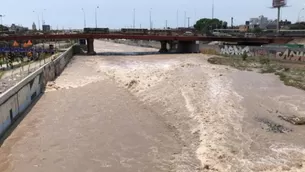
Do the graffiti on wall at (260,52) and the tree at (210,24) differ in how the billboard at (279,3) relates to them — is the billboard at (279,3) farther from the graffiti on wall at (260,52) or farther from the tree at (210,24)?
the graffiti on wall at (260,52)

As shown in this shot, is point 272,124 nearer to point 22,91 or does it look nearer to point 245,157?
point 245,157

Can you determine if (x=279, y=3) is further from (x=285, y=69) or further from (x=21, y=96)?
(x=21, y=96)

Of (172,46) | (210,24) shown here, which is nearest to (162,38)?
(172,46)

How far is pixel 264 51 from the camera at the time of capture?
232 feet

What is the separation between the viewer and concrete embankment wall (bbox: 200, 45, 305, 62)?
6206 cm

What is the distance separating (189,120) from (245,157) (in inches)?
262

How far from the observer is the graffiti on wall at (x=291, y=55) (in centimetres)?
6116

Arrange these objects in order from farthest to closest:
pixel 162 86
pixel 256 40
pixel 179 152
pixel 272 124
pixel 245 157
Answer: pixel 256 40 → pixel 162 86 → pixel 272 124 → pixel 179 152 → pixel 245 157

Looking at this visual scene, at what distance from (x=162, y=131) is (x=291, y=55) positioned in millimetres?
49943

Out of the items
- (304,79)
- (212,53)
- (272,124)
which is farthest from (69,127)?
(212,53)

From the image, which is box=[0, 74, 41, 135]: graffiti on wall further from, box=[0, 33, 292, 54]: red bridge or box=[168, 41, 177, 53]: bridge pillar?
box=[168, 41, 177, 53]: bridge pillar

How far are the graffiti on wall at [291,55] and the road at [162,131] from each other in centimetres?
2965

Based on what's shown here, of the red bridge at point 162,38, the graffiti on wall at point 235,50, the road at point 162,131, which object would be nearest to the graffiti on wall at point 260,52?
the graffiti on wall at point 235,50

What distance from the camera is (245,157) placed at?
1636cm
